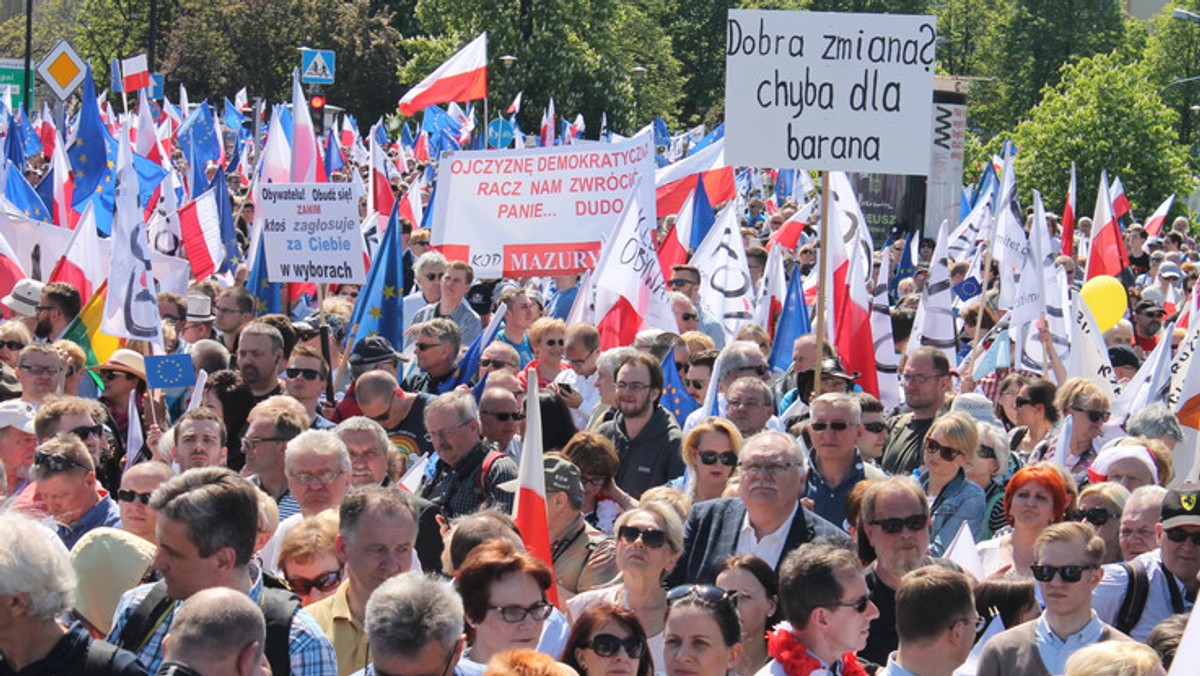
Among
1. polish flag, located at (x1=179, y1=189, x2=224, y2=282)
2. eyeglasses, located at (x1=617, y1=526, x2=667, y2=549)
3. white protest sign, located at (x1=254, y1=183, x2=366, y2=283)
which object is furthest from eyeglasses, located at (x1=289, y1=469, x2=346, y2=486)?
polish flag, located at (x1=179, y1=189, x2=224, y2=282)

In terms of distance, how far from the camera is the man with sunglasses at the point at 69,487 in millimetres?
5910

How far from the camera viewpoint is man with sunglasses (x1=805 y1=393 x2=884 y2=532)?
22.9 feet

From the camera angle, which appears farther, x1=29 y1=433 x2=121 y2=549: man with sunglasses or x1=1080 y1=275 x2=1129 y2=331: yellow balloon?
x1=1080 y1=275 x2=1129 y2=331: yellow balloon

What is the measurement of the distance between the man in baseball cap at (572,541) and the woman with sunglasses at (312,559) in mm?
982

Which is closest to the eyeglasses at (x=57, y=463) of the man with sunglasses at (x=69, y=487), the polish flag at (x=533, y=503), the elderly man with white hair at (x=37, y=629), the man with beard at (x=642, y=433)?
the man with sunglasses at (x=69, y=487)

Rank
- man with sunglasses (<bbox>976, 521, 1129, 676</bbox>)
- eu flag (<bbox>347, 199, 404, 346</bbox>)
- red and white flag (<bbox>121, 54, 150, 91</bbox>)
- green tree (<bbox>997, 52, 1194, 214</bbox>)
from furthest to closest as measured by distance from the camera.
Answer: green tree (<bbox>997, 52, 1194, 214</bbox>) → red and white flag (<bbox>121, 54, 150, 91</bbox>) → eu flag (<bbox>347, 199, 404, 346</bbox>) → man with sunglasses (<bbox>976, 521, 1129, 676</bbox>)

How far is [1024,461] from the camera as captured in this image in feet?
27.8

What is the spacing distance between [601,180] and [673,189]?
3.70 meters

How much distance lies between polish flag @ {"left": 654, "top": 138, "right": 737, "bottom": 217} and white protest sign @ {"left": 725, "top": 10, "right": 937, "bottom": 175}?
194 inches

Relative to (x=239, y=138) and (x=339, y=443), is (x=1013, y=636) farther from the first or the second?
(x=239, y=138)

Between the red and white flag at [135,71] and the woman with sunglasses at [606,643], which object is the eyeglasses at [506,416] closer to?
the woman with sunglasses at [606,643]

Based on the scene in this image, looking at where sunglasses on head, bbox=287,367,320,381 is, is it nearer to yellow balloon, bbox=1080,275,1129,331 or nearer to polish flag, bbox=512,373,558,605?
polish flag, bbox=512,373,558,605

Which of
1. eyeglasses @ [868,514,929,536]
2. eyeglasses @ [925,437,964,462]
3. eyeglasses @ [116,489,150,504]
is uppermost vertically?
eyeglasses @ [925,437,964,462]

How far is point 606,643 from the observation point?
188 inches
